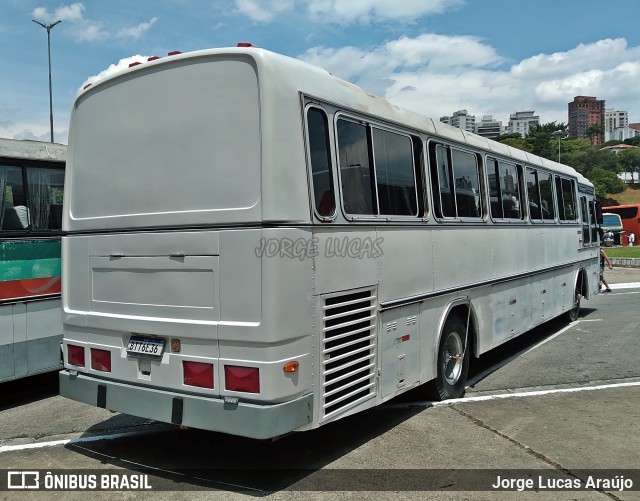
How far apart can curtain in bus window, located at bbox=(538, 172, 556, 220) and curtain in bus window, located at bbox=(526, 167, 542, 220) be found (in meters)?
0.20

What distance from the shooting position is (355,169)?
16.3ft

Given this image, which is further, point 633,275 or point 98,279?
point 633,275

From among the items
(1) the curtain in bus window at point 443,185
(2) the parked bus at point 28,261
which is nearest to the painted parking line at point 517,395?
(1) the curtain in bus window at point 443,185

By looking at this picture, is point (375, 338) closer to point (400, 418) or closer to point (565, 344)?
point (400, 418)

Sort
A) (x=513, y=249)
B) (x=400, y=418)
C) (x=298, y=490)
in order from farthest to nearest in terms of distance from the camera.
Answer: (x=513, y=249), (x=400, y=418), (x=298, y=490)

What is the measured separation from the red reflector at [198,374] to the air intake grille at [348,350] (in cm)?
86

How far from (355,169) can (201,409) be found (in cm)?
229

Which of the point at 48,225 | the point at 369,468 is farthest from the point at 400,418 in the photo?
the point at 48,225

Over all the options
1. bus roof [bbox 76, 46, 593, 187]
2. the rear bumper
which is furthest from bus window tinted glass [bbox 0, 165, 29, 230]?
the rear bumper

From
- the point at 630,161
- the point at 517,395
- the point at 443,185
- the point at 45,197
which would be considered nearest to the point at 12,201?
the point at 45,197

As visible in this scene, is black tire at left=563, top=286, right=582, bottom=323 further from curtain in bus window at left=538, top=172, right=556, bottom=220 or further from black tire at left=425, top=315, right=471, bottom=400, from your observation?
black tire at left=425, top=315, right=471, bottom=400

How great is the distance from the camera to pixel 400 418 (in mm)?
6109

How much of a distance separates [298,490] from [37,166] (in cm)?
513

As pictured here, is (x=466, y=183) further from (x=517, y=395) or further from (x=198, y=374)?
(x=198, y=374)
